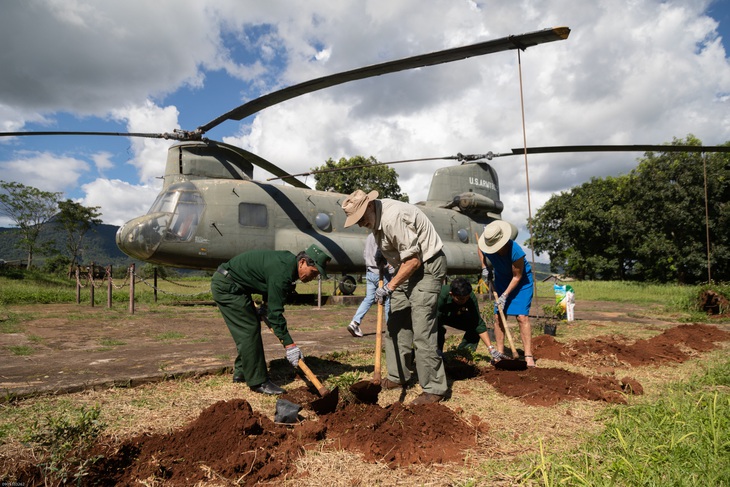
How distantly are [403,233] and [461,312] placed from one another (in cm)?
214

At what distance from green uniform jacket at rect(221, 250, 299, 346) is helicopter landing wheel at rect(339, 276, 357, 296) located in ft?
31.9

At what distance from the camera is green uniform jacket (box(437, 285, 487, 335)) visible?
558 cm

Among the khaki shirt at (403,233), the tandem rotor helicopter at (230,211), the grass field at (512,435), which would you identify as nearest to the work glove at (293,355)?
the grass field at (512,435)

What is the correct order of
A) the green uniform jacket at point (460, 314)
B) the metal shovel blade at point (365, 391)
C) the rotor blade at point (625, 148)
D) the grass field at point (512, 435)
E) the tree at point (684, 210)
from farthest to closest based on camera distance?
the tree at point (684, 210), the rotor blade at point (625, 148), the green uniform jacket at point (460, 314), the metal shovel blade at point (365, 391), the grass field at point (512, 435)

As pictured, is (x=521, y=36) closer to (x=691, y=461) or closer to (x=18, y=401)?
(x=691, y=461)

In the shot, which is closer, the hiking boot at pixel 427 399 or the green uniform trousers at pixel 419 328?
the hiking boot at pixel 427 399

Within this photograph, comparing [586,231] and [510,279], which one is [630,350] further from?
[586,231]

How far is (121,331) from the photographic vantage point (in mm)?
7852

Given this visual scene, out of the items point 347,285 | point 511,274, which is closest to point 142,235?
point 347,285

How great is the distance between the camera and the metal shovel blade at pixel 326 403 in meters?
3.38

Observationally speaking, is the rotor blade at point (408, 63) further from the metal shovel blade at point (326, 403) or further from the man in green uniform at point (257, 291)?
the metal shovel blade at point (326, 403)

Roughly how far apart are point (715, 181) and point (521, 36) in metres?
27.2

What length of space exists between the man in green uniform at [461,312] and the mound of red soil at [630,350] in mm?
1034

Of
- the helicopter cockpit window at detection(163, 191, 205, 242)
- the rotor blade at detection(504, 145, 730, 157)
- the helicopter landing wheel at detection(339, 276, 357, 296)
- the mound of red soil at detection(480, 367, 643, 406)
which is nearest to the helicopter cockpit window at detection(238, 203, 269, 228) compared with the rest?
the helicopter cockpit window at detection(163, 191, 205, 242)
